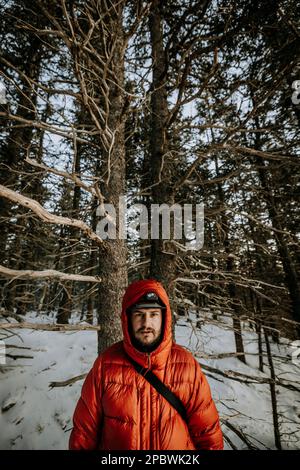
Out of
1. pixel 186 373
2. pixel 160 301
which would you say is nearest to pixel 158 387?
pixel 186 373

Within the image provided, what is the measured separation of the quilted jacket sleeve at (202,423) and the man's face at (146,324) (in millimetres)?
540

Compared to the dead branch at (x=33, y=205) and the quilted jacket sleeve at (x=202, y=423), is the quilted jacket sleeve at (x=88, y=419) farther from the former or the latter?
the dead branch at (x=33, y=205)

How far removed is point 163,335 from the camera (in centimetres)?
205

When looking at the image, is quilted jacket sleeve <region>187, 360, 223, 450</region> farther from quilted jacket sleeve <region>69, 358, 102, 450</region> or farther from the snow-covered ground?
the snow-covered ground

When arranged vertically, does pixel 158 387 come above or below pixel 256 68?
below

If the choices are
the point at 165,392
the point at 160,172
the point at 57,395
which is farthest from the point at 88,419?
the point at 57,395

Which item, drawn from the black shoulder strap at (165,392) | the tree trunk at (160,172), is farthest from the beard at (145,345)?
the tree trunk at (160,172)

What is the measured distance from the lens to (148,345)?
2.00m

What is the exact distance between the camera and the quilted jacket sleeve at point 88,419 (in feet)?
5.89

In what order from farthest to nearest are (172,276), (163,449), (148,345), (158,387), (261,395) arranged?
(261,395) → (172,276) → (148,345) → (158,387) → (163,449)

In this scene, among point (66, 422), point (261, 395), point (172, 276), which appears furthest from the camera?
point (261, 395)

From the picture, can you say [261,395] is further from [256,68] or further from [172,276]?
[256,68]
